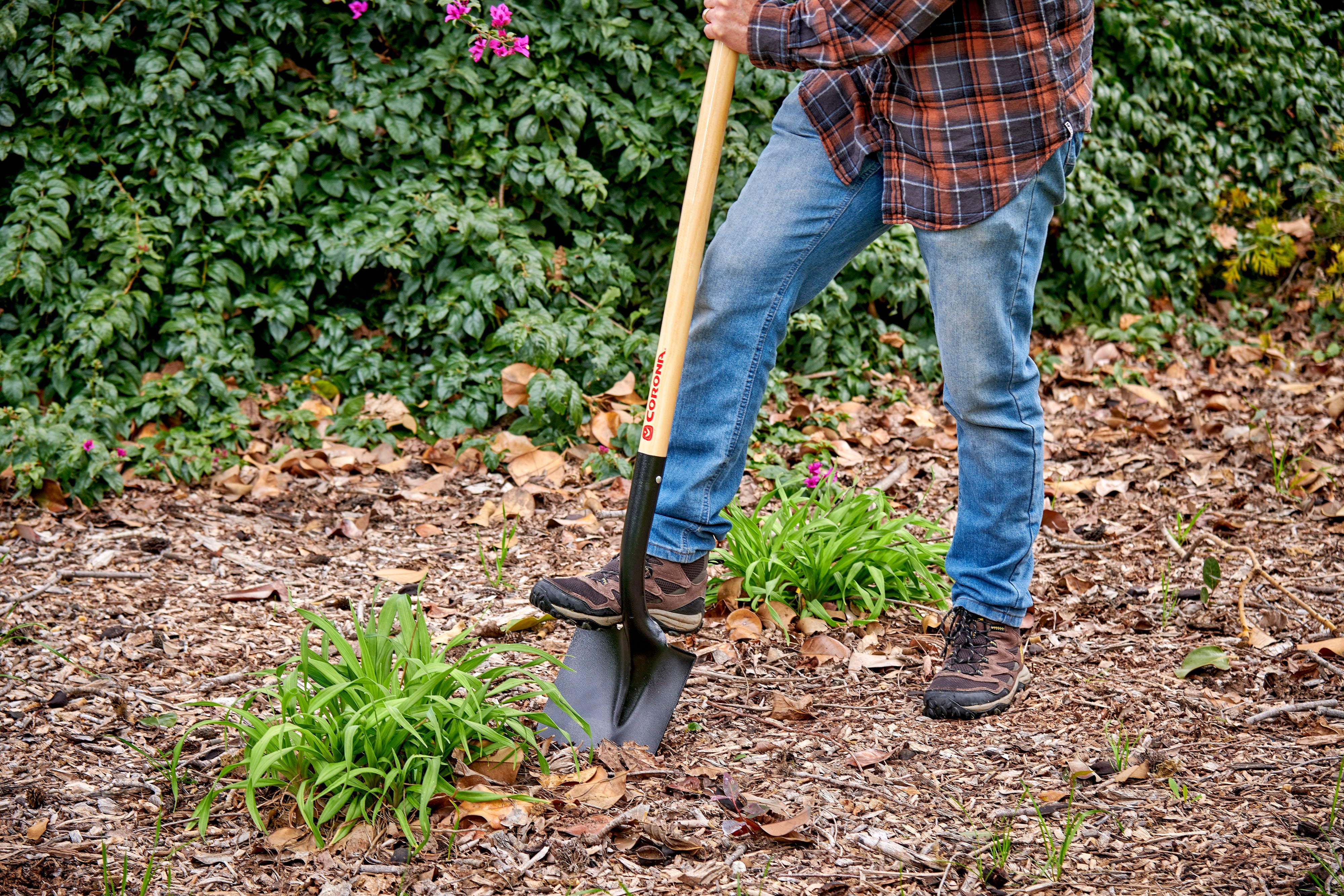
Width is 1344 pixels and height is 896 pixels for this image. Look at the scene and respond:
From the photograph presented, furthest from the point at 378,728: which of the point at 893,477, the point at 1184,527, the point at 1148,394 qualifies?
the point at 1148,394

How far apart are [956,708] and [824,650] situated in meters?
0.38

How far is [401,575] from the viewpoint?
2.96 m

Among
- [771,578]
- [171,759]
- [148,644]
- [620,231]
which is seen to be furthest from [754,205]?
[620,231]

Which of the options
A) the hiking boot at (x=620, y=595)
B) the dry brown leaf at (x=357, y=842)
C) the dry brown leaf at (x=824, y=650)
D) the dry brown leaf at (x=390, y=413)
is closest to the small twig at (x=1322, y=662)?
the dry brown leaf at (x=824, y=650)

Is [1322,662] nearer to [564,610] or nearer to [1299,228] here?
[564,610]

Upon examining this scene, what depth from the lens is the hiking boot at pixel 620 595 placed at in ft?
6.94

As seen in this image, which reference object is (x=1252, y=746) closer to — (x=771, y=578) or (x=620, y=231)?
(x=771, y=578)

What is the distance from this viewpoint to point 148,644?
101 inches

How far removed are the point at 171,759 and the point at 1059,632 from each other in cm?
204

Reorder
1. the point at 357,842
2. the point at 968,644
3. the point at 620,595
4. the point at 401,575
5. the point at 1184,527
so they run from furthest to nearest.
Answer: the point at 1184,527
the point at 401,575
the point at 968,644
the point at 620,595
the point at 357,842

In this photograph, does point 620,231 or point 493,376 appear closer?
point 493,376

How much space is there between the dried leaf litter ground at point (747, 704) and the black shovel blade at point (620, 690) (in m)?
0.07

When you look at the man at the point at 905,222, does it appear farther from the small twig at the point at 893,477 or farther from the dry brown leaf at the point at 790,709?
the small twig at the point at 893,477

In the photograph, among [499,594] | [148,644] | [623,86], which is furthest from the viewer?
[623,86]
